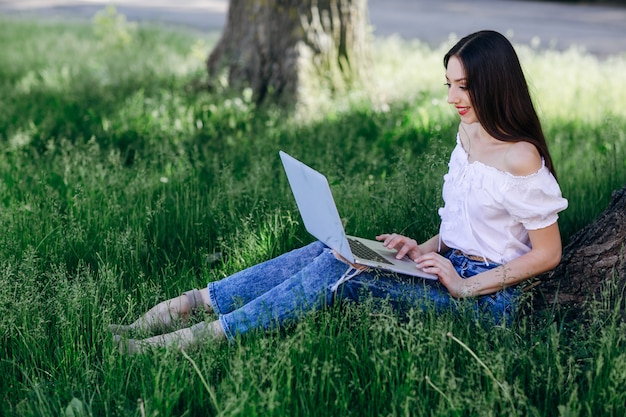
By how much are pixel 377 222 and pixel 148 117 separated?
8.39 ft

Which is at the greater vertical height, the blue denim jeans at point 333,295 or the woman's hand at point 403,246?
the woman's hand at point 403,246

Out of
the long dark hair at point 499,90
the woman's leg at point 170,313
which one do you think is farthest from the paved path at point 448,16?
the woman's leg at point 170,313

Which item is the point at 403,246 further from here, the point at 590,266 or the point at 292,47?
the point at 292,47

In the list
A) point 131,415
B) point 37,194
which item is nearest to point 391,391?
point 131,415

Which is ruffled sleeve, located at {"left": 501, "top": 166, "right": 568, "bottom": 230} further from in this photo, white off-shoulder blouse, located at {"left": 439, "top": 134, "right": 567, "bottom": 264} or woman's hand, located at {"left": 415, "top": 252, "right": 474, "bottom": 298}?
woman's hand, located at {"left": 415, "top": 252, "right": 474, "bottom": 298}

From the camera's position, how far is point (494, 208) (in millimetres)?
3012

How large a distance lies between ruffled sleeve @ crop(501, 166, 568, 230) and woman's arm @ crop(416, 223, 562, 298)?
37 mm

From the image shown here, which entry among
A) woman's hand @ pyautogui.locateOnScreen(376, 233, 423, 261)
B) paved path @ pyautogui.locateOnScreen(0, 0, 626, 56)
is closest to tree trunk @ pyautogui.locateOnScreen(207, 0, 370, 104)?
woman's hand @ pyautogui.locateOnScreen(376, 233, 423, 261)

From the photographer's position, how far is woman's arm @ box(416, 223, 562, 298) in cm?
293

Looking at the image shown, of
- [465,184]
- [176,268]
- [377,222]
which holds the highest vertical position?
[465,184]

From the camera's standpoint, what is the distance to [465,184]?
123 inches

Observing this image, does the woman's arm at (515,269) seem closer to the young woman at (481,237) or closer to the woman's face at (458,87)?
the young woman at (481,237)

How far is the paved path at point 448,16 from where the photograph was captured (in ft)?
40.2

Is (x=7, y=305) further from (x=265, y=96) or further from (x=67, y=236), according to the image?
(x=265, y=96)
